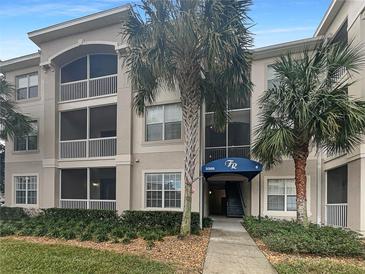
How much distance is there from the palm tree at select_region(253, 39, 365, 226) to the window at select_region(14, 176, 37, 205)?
14810mm

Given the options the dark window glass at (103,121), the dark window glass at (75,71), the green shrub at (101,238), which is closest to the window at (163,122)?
the dark window glass at (103,121)

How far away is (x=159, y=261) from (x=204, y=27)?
740 centimetres

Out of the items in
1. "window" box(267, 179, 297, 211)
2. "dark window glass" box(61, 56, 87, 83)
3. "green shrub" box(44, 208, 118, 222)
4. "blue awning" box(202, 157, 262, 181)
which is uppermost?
"dark window glass" box(61, 56, 87, 83)

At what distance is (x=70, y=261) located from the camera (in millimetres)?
8008

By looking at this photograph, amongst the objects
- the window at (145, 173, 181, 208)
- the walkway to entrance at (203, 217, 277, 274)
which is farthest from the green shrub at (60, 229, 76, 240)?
the window at (145, 173, 181, 208)

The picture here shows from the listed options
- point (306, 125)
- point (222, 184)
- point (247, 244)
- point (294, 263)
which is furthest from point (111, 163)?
point (294, 263)

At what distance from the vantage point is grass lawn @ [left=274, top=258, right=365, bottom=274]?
736cm

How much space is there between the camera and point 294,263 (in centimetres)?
798

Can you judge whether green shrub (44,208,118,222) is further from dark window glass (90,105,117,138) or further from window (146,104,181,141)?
dark window glass (90,105,117,138)

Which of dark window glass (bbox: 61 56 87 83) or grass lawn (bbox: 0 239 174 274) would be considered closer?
grass lawn (bbox: 0 239 174 274)

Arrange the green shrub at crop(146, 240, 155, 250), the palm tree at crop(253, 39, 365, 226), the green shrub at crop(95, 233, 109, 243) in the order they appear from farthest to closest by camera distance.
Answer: the green shrub at crop(95, 233, 109, 243)
the palm tree at crop(253, 39, 365, 226)
the green shrub at crop(146, 240, 155, 250)

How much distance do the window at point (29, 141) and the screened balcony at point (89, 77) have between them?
2615 millimetres

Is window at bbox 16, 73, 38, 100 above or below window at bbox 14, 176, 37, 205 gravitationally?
above

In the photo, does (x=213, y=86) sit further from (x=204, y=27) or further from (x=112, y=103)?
(x=112, y=103)
